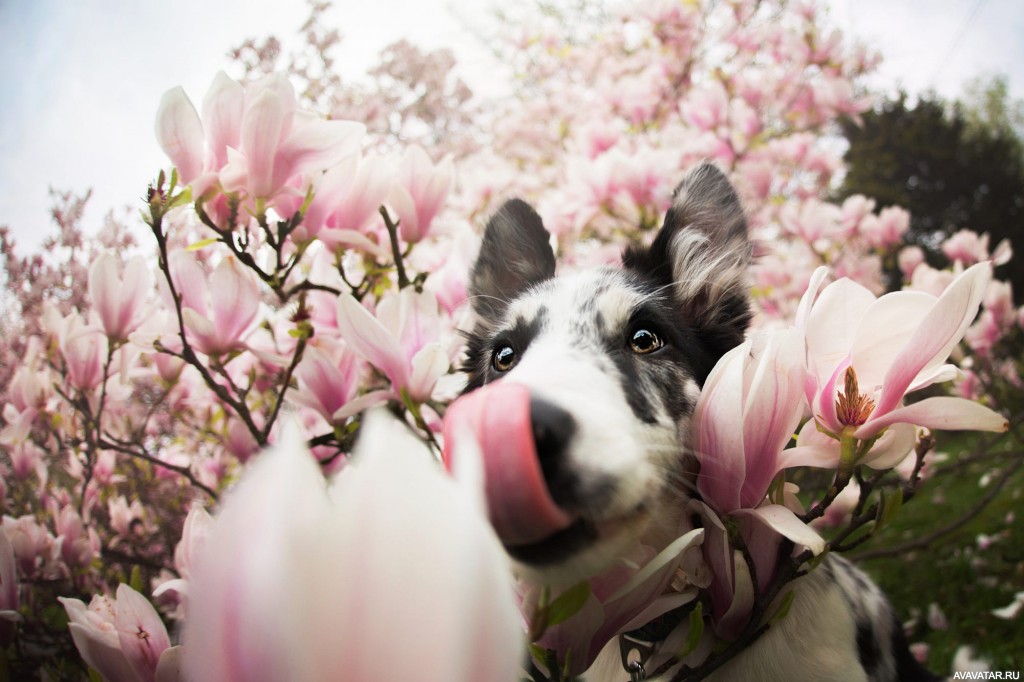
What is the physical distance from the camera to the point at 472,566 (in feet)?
0.75

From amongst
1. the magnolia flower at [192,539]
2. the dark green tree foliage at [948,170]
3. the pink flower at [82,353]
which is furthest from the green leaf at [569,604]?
the dark green tree foliage at [948,170]

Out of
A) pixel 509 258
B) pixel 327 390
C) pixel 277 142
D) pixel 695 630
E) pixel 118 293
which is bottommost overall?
pixel 695 630

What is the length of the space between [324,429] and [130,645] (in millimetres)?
820

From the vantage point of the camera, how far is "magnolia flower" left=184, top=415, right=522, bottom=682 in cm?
22

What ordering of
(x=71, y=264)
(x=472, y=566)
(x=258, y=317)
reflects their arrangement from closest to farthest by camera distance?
1. (x=472, y=566)
2. (x=258, y=317)
3. (x=71, y=264)

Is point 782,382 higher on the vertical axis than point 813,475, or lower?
higher

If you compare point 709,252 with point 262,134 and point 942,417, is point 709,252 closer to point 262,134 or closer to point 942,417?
point 942,417

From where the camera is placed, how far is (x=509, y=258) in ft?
4.76

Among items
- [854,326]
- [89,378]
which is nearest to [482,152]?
[89,378]

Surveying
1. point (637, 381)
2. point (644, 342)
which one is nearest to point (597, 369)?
point (637, 381)

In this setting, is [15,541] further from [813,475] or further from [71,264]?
[813,475]

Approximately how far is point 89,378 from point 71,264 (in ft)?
1.08

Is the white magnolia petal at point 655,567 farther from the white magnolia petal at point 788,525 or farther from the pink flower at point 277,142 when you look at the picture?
the pink flower at point 277,142

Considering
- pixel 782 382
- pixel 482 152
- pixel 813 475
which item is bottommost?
pixel 813 475
